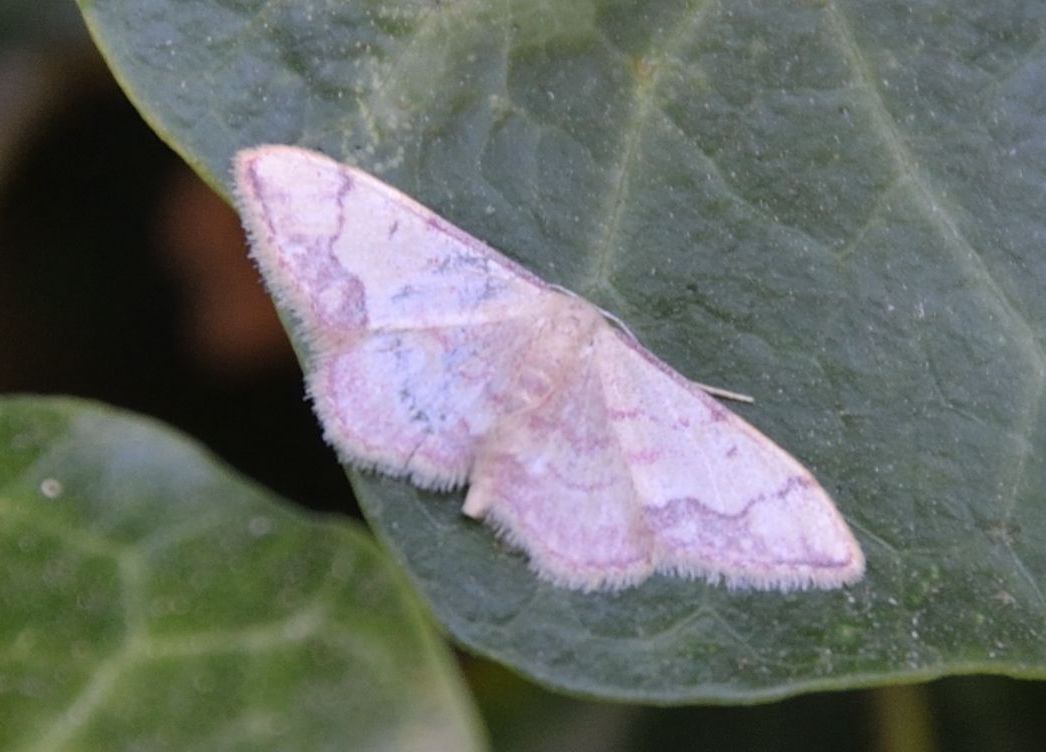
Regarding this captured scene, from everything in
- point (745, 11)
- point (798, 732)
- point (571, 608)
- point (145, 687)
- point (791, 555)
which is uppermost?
point (745, 11)

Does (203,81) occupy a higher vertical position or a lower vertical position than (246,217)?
higher

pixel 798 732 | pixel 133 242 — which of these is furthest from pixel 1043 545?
pixel 133 242

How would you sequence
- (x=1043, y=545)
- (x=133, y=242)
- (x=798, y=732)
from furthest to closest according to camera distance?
1. (x=133, y=242)
2. (x=798, y=732)
3. (x=1043, y=545)

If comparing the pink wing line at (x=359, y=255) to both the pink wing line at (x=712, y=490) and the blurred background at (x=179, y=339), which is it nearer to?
the pink wing line at (x=712, y=490)

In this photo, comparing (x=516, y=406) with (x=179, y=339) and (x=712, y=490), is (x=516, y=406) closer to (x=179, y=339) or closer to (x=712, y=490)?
(x=712, y=490)

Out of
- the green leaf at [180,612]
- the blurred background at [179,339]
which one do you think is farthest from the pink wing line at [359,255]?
the blurred background at [179,339]

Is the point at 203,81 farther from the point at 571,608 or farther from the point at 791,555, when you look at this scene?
the point at 791,555
